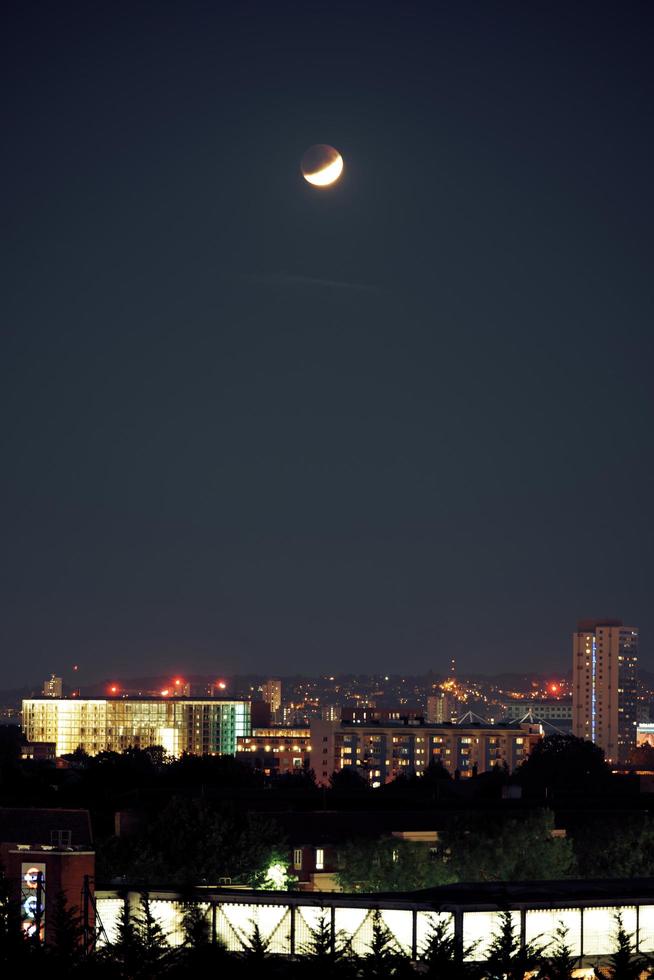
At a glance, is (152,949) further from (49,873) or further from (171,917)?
(49,873)

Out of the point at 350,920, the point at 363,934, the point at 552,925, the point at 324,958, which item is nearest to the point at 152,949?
the point at 324,958

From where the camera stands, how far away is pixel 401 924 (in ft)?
110

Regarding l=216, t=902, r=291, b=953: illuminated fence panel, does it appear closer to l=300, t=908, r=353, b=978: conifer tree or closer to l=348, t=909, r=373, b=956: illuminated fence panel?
l=348, t=909, r=373, b=956: illuminated fence panel

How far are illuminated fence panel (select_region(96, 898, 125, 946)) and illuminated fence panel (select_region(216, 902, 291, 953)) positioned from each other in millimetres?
2664

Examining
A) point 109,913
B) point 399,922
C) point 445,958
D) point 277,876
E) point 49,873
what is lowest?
point 277,876

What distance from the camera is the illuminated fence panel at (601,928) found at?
113ft

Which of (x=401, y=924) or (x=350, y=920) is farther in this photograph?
(x=350, y=920)

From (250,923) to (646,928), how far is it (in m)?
7.91

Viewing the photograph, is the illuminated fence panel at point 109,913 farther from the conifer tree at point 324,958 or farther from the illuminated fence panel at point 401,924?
the illuminated fence panel at point 401,924

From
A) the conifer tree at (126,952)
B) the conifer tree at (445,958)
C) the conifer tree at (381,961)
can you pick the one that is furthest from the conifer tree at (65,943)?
the conifer tree at (445,958)

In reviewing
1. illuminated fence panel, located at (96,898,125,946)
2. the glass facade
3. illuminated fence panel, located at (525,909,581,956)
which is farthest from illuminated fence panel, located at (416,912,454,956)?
illuminated fence panel, located at (96,898,125,946)

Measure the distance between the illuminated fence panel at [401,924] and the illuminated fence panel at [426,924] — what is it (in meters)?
0.18

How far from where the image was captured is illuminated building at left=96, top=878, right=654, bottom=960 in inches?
1308

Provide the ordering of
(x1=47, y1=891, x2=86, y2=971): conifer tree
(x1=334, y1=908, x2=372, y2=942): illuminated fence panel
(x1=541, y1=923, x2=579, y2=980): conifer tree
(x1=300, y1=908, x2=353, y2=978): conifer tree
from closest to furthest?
(x1=541, y1=923, x2=579, y2=980): conifer tree, (x1=300, y1=908, x2=353, y2=978): conifer tree, (x1=47, y1=891, x2=86, y2=971): conifer tree, (x1=334, y1=908, x2=372, y2=942): illuminated fence panel
